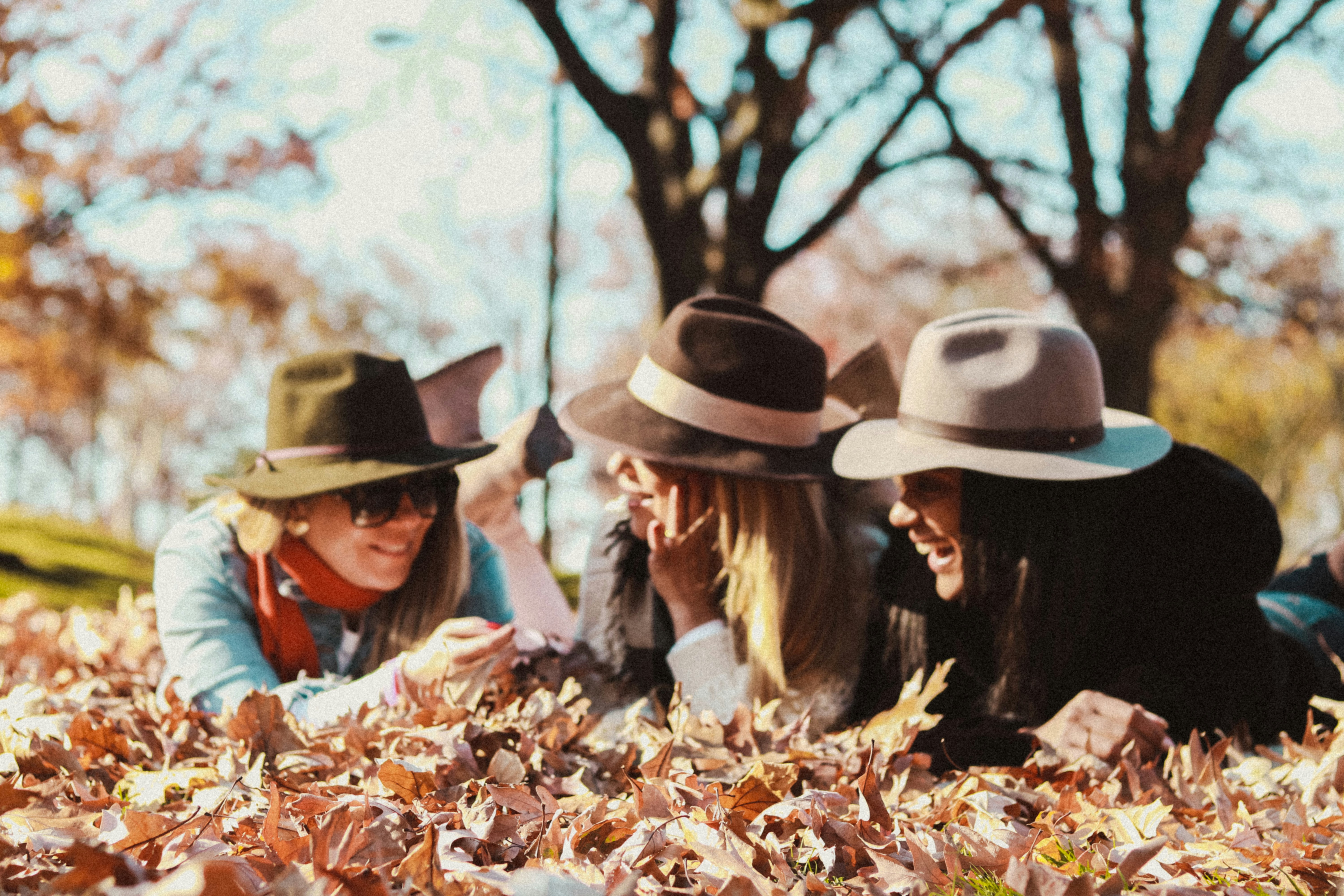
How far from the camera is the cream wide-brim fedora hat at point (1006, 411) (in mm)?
2549

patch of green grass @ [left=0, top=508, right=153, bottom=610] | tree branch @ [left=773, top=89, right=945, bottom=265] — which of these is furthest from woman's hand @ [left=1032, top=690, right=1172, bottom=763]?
patch of green grass @ [left=0, top=508, right=153, bottom=610]

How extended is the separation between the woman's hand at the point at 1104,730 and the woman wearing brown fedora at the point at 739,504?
1.96 feet

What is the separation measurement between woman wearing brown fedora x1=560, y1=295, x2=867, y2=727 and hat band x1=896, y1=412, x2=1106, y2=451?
40cm

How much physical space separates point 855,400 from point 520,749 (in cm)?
205

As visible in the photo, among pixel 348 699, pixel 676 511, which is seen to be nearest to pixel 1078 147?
pixel 676 511

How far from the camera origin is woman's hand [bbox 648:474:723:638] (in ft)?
9.69

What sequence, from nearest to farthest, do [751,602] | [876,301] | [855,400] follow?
[751,602]
[855,400]
[876,301]

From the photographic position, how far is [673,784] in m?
1.91

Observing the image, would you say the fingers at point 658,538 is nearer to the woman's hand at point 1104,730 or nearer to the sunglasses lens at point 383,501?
the sunglasses lens at point 383,501

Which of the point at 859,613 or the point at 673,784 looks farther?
the point at 859,613

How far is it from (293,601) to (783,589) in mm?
1362

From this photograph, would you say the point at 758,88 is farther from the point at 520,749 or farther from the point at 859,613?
the point at 520,749

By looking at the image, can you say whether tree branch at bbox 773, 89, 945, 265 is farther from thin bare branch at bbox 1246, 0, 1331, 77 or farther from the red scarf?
the red scarf

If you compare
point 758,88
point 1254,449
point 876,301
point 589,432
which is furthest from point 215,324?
point 589,432
